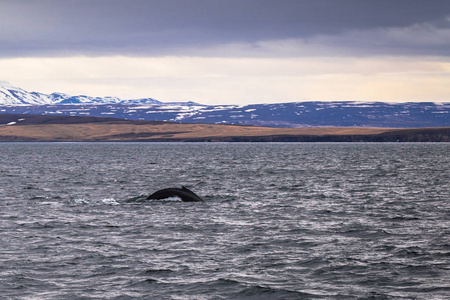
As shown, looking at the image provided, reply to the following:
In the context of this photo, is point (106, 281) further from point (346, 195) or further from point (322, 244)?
point (346, 195)

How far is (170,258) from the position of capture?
22.5 metres

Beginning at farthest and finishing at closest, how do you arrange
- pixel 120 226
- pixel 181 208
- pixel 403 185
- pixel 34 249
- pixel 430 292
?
pixel 403 185 < pixel 181 208 < pixel 120 226 < pixel 34 249 < pixel 430 292

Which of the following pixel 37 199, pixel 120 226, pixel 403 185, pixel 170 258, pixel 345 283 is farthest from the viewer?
pixel 403 185

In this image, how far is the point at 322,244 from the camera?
993 inches

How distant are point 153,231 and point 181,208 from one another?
8.47 meters

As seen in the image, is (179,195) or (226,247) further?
(179,195)

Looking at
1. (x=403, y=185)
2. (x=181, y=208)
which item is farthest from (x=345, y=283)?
(x=403, y=185)

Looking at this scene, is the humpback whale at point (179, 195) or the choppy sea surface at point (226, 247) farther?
the humpback whale at point (179, 195)

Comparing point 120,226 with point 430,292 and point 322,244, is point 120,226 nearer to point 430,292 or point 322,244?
point 322,244

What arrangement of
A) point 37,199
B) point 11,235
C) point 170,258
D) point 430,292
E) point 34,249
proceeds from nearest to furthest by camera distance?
point 430,292 → point 170,258 → point 34,249 → point 11,235 → point 37,199

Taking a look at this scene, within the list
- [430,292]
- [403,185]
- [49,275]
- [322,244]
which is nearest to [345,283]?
[430,292]

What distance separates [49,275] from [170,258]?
4407 mm

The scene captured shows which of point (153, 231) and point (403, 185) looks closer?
point (153, 231)

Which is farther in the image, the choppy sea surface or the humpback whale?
the humpback whale
